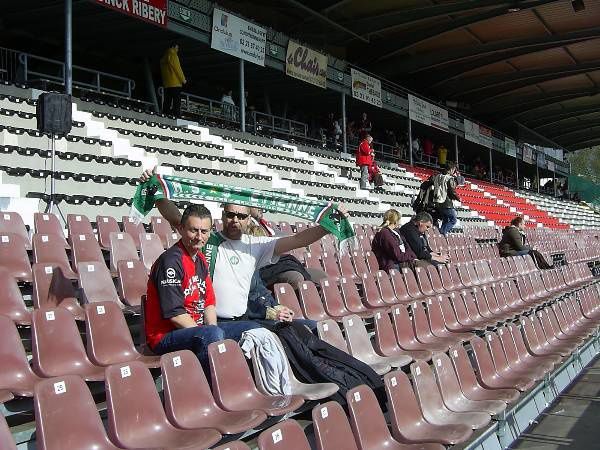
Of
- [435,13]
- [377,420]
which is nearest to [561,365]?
[377,420]

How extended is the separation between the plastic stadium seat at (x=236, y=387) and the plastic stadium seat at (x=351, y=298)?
249cm

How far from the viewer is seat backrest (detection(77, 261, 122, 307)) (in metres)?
4.43

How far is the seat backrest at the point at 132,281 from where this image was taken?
4.71 meters

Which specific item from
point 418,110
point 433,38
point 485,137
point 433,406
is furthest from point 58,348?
point 485,137

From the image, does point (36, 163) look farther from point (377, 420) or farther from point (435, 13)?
point (435, 13)

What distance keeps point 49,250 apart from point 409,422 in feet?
9.68

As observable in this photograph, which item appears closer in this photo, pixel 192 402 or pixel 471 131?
pixel 192 402

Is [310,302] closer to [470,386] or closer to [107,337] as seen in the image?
[470,386]

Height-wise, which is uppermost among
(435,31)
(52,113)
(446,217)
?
(435,31)

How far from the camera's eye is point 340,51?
22969 millimetres

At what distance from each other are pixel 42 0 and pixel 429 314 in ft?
30.4

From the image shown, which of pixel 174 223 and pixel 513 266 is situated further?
pixel 513 266

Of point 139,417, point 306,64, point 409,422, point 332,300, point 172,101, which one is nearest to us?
point 139,417

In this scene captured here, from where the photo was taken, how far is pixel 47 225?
18.6 ft
